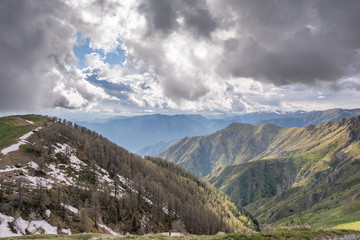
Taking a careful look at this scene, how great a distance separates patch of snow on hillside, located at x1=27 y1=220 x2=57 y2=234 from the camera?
51.2 m

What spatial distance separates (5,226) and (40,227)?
8.02m

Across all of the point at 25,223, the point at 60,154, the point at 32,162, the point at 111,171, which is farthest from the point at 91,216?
the point at 111,171

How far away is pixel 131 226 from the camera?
85.6 m

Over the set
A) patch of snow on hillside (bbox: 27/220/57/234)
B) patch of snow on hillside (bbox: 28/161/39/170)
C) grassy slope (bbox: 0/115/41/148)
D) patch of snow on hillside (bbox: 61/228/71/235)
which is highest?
grassy slope (bbox: 0/115/41/148)

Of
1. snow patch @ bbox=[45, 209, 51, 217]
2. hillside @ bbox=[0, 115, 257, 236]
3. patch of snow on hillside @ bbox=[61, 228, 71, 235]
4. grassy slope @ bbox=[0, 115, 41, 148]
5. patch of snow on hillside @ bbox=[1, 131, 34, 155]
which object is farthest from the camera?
grassy slope @ bbox=[0, 115, 41, 148]

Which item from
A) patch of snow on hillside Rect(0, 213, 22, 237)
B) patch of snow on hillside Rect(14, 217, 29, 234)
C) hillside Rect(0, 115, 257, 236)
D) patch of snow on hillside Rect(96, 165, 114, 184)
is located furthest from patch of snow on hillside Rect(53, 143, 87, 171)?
patch of snow on hillside Rect(0, 213, 22, 237)

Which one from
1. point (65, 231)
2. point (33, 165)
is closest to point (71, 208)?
point (65, 231)

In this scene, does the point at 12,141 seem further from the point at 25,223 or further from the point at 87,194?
the point at 25,223

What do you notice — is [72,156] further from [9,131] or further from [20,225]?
[20,225]

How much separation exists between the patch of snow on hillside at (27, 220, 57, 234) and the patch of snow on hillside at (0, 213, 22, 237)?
404cm

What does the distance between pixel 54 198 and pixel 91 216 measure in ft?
47.9

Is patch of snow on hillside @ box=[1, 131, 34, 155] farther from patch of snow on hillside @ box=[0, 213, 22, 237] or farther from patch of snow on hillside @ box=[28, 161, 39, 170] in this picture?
patch of snow on hillside @ box=[0, 213, 22, 237]

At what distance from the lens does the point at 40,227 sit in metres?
53.2

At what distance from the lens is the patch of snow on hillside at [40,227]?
51.2 meters
